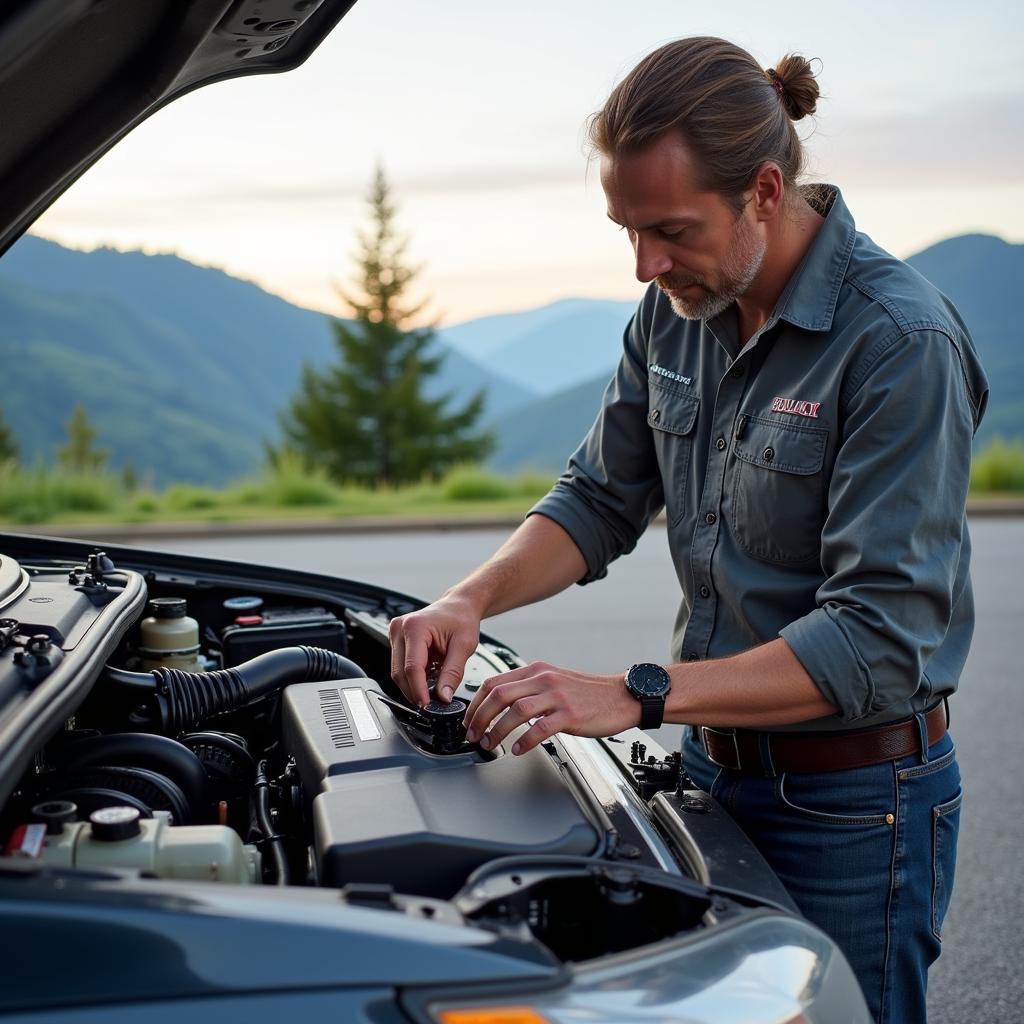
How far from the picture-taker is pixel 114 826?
138 centimetres

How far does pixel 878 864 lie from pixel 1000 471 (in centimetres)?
1298

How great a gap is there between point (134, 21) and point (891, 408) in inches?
50.2

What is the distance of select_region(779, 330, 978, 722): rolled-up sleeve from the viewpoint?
168 cm

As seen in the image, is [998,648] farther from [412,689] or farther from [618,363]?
[412,689]

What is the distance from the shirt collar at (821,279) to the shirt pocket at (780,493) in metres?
0.18

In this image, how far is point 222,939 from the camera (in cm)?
109

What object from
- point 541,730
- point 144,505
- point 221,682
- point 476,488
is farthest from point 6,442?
point 541,730

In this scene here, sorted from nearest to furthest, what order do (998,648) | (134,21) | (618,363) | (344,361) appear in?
(134,21) → (618,363) → (998,648) → (344,361)

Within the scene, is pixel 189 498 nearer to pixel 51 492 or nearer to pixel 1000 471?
pixel 51 492

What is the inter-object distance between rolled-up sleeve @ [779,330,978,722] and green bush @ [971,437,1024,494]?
12.7 meters

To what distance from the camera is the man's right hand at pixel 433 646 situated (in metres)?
1.91

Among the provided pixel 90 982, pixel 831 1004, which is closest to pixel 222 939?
pixel 90 982

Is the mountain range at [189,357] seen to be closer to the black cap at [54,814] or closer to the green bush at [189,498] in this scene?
the green bush at [189,498]

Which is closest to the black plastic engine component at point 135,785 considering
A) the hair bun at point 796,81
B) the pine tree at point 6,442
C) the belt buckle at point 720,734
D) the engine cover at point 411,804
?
the engine cover at point 411,804
